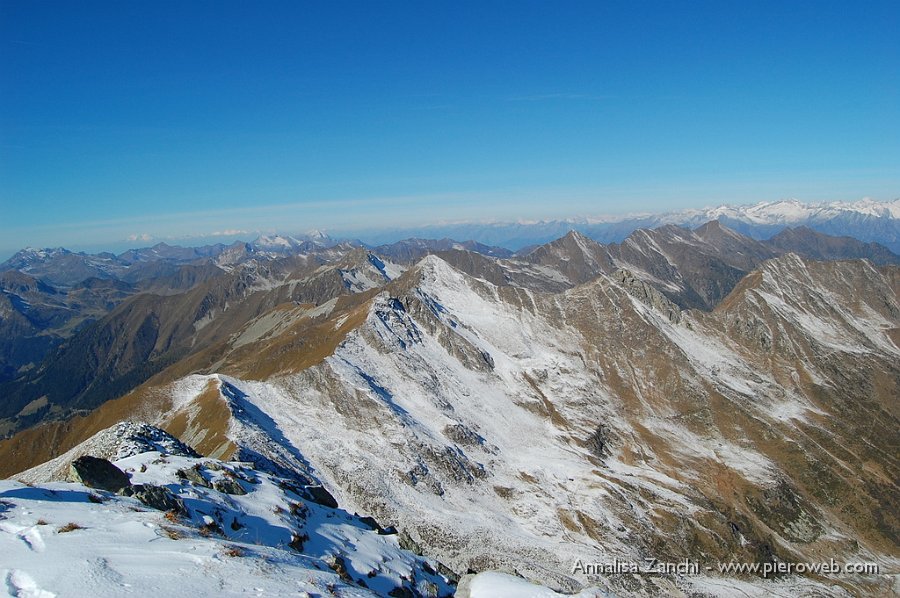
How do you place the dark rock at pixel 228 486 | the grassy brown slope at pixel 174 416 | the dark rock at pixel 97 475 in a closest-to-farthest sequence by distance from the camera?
the dark rock at pixel 97 475, the dark rock at pixel 228 486, the grassy brown slope at pixel 174 416

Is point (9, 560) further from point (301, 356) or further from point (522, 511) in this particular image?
point (301, 356)

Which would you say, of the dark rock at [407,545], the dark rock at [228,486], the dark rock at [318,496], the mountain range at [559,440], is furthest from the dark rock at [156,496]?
the mountain range at [559,440]

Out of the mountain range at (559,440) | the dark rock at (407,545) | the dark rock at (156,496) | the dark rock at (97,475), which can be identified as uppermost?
the dark rock at (97,475)

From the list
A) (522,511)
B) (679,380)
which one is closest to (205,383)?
(522,511)

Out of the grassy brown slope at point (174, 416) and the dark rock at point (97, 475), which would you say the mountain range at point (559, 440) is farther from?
the dark rock at point (97, 475)

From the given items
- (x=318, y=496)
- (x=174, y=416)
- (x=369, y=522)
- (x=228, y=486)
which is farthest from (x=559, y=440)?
(x=228, y=486)

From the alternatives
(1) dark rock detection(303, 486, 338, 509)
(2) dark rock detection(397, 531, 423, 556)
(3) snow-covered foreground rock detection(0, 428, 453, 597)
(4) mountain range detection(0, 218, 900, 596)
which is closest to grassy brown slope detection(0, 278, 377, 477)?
(4) mountain range detection(0, 218, 900, 596)
